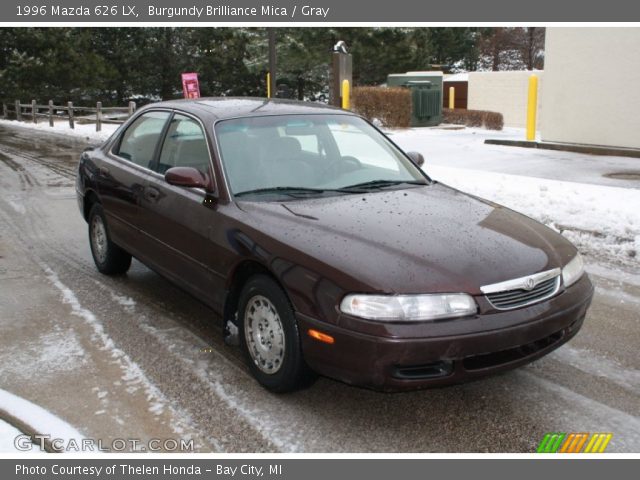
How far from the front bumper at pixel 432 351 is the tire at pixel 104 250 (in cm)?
297

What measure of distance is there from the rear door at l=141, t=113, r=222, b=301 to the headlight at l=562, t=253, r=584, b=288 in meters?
1.93

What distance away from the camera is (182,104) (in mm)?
5184

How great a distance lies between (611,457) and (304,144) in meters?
2.63

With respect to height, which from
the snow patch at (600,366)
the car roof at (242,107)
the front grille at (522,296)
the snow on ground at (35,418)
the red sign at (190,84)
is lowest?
the snow patch at (600,366)

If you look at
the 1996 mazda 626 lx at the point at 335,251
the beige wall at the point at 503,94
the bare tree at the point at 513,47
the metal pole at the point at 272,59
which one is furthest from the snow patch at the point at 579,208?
the bare tree at the point at 513,47

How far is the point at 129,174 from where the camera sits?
5402 millimetres

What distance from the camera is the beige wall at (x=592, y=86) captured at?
45.0 ft

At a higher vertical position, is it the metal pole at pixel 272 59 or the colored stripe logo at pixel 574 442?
the metal pole at pixel 272 59

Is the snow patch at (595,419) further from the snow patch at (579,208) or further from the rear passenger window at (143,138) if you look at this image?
the rear passenger window at (143,138)

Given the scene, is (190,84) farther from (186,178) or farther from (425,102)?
(186,178)

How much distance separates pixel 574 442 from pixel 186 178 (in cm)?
257

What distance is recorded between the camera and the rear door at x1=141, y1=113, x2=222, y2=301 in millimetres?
4316

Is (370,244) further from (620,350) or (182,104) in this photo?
(182,104)

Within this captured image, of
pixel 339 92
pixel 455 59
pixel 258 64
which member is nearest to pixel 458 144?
pixel 339 92
